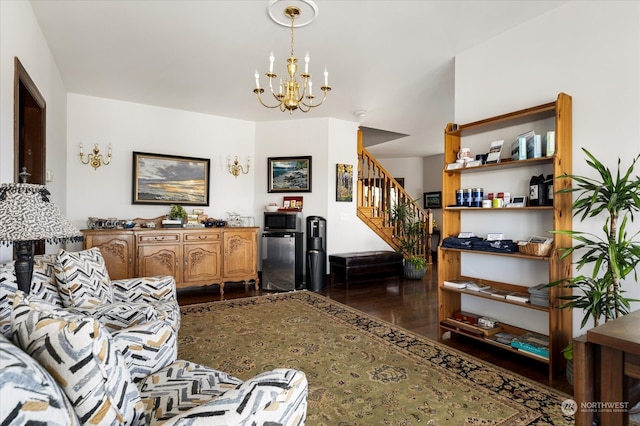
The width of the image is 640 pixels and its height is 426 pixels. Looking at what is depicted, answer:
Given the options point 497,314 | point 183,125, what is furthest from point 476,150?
point 183,125

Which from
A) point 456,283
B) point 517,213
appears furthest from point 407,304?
point 517,213

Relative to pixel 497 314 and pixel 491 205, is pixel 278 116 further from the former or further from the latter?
pixel 497 314

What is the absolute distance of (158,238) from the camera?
14.7 feet

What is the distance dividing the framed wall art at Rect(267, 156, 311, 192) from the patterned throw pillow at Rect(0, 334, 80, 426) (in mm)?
5066

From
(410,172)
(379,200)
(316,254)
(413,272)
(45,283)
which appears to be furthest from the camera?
(410,172)

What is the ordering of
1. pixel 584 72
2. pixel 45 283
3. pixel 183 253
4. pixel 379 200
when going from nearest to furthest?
pixel 45 283, pixel 584 72, pixel 183 253, pixel 379 200

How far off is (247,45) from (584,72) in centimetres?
285

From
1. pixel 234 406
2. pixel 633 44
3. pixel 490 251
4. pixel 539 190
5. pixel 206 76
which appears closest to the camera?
pixel 234 406

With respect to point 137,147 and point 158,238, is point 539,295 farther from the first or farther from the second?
point 137,147

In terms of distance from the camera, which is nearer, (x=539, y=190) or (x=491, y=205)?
(x=539, y=190)

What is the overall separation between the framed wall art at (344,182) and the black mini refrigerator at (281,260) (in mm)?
1109

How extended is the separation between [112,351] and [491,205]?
285 cm

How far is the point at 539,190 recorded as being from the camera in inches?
101

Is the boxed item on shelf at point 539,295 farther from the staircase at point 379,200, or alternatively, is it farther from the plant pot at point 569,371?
the staircase at point 379,200
